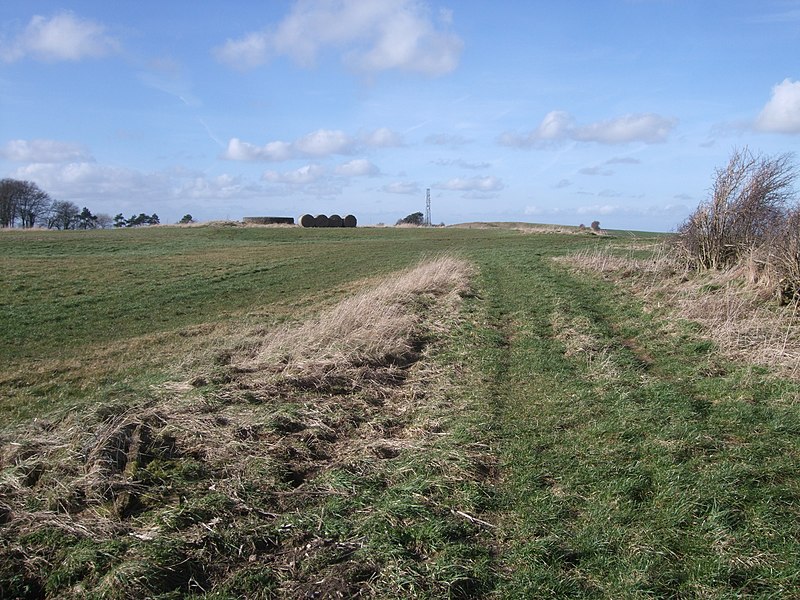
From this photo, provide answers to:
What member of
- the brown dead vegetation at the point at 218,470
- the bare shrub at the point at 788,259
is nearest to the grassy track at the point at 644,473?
the brown dead vegetation at the point at 218,470

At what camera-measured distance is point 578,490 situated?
4.82 m

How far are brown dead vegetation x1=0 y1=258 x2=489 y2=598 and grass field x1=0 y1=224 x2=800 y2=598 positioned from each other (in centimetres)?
2

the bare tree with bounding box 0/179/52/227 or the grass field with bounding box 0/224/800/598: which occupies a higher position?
the bare tree with bounding box 0/179/52/227

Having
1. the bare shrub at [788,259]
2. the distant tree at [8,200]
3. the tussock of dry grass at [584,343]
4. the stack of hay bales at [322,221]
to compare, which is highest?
the distant tree at [8,200]

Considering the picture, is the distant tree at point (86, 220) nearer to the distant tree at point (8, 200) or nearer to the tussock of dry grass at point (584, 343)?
the distant tree at point (8, 200)

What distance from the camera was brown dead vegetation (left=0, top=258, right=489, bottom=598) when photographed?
12.3 ft

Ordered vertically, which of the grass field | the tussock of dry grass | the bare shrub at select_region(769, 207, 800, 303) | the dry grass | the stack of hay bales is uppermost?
the stack of hay bales

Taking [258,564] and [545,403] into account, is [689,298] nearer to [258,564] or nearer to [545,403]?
[545,403]

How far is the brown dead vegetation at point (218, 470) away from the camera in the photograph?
375 centimetres

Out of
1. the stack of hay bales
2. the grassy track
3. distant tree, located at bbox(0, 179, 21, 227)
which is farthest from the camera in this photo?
distant tree, located at bbox(0, 179, 21, 227)

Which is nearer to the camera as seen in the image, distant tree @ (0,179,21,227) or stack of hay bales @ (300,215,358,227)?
stack of hay bales @ (300,215,358,227)

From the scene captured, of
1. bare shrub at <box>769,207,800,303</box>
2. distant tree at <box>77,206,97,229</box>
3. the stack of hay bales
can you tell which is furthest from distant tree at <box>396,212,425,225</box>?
bare shrub at <box>769,207,800,303</box>

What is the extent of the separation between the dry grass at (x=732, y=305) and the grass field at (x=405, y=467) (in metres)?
0.39

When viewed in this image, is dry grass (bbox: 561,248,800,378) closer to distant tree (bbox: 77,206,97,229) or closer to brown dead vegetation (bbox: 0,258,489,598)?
brown dead vegetation (bbox: 0,258,489,598)
